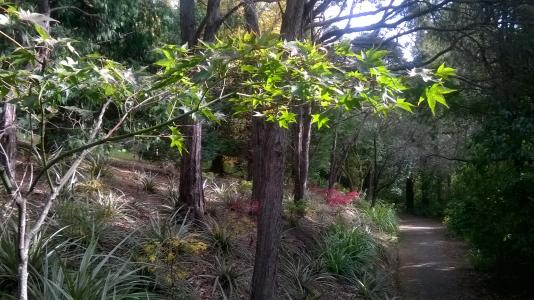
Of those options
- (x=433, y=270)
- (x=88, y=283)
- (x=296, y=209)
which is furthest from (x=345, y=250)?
(x=88, y=283)

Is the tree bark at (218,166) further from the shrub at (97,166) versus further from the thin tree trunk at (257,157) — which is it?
the shrub at (97,166)

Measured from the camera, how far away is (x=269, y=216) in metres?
6.09

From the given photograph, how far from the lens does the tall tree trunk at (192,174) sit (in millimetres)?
7785

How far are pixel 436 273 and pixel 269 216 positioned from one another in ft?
27.6

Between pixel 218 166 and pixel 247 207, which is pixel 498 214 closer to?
pixel 247 207

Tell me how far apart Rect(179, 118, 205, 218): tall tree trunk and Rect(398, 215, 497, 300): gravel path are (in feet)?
16.4

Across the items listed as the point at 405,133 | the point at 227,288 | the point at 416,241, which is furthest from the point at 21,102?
the point at 405,133

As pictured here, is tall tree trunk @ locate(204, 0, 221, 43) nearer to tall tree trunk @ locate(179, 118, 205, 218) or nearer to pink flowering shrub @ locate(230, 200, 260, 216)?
tall tree trunk @ locate(179, 118, 205, 218)

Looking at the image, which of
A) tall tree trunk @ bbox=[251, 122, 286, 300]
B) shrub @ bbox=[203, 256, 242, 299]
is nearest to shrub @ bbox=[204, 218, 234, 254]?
shrub @ bbox=[203, 256, 242, 299]

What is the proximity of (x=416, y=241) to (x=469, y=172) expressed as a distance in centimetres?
797

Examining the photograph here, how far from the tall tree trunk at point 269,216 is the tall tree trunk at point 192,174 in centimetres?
196

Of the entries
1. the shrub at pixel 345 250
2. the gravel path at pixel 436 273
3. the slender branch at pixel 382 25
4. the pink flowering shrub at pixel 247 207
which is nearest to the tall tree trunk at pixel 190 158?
the pink flowering shrub at pixel 247 207

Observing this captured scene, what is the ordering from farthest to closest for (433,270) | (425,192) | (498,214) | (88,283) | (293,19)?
(425,192) → (433,270) → (498,214) → (293,19) → (88,283)

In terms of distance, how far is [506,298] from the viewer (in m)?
10.9
